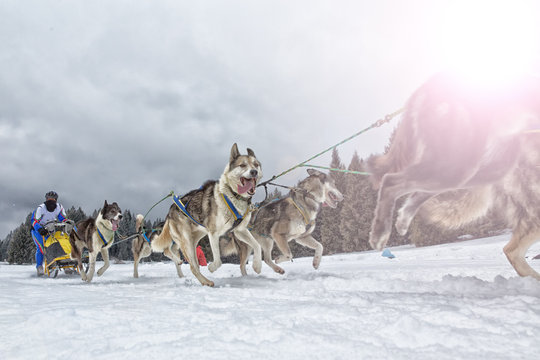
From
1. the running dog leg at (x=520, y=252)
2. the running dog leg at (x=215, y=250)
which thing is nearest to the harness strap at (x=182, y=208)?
the running dog leg at (x=215, y=250)

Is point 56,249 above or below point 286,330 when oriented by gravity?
above

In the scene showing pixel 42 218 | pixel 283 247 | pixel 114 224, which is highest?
pixel 42 218

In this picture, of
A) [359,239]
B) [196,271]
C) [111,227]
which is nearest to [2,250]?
[359,239]

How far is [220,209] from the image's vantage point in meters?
4.48

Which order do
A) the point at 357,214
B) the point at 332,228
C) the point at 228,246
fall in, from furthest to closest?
1. the point at 332,228
2. the point at 357,214
3. the point at 228,246

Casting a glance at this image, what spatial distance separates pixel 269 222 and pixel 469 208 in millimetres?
3629

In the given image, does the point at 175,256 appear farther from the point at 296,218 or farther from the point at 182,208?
the point at 296,218

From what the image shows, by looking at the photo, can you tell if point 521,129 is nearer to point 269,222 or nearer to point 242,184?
point 242,184

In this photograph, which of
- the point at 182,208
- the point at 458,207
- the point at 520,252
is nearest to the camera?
the point at 520,252

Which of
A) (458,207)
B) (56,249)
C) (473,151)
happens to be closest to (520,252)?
(458,207)

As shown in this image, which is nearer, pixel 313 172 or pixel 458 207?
pixel 458 207

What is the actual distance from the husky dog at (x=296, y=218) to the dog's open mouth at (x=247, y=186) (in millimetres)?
1699

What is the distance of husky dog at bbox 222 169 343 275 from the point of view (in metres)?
6.02

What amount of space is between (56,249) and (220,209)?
18.1 feet
